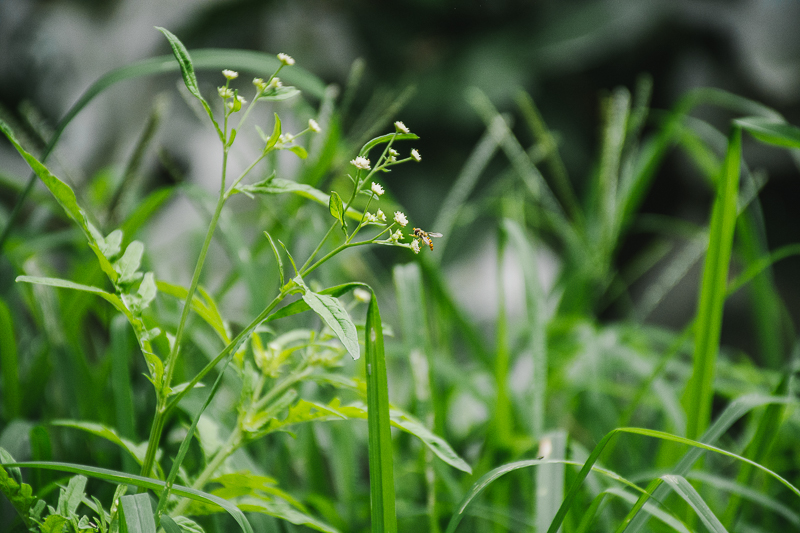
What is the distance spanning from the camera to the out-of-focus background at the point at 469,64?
1442mm

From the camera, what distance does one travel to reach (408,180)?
168cm

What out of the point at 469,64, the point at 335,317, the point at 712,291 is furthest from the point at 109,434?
the point at 469,64

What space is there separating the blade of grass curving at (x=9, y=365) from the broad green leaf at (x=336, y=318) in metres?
0.38

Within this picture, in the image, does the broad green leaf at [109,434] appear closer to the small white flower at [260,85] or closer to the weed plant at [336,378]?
the weed plant at [336,378]

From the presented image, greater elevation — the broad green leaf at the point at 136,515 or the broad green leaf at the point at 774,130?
the broad green leaf at the point at 774,130

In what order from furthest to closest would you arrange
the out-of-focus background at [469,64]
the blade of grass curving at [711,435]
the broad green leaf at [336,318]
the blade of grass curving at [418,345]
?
the out-of-focus background at [469,64] → the blade of grass curving at [418,345] → the blade of grass curving at [711,435] → the broad green leaf at [336,318]

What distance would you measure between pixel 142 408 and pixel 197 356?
0.14m

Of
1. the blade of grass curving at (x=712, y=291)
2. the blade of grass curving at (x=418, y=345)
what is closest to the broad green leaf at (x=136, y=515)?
the blade of grass curving at (x=418, y=345)

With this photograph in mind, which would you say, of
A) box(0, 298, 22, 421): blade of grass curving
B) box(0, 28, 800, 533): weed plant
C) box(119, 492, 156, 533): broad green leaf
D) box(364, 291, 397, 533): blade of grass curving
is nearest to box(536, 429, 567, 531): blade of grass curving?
box(0, 28, 800, 533): weed plant

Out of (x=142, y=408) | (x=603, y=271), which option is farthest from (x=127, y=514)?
(x=603, y=271)

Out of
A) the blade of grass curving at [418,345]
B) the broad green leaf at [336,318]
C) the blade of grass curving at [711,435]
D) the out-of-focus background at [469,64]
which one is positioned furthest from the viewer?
the out-of-focus background at [469,64]

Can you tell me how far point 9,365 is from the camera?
437 millimetres

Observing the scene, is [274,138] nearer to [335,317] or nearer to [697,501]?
[335,317]

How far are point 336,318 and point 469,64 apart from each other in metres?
1.62
